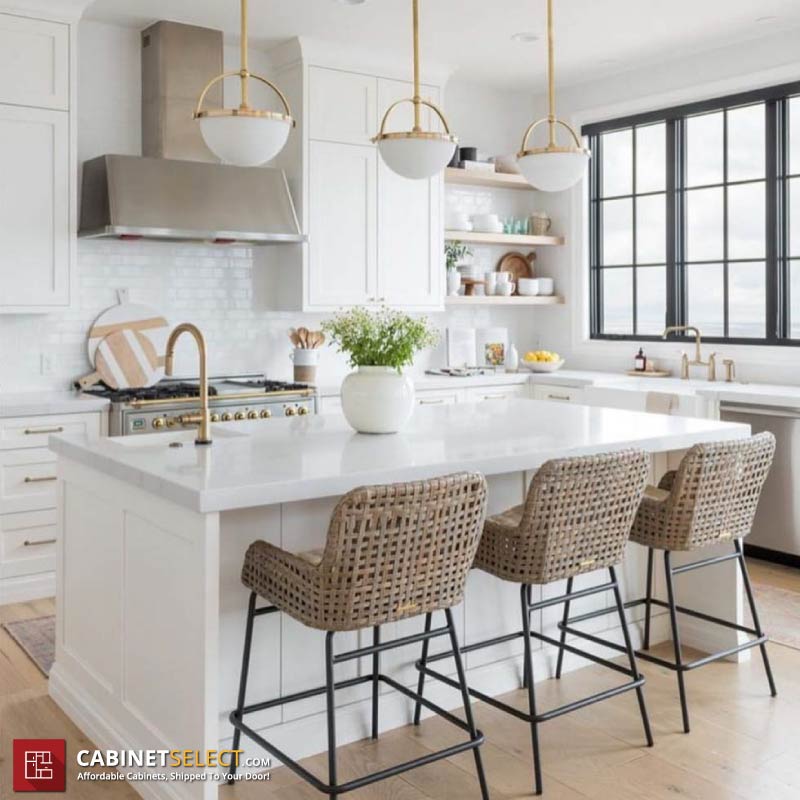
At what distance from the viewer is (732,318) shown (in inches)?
241

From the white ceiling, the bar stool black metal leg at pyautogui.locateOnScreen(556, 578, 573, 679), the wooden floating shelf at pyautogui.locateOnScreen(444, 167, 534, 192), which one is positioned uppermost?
the white ceiling

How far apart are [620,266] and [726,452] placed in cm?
386

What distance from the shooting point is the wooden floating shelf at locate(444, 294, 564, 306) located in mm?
6629

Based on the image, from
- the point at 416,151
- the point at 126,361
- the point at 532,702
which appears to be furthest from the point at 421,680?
the point at 126,361

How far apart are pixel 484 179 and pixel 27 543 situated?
12.5 ft

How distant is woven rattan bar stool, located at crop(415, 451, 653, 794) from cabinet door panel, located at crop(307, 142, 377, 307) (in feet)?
10.2

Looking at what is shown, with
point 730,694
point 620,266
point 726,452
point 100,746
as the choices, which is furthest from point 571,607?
point 620,266

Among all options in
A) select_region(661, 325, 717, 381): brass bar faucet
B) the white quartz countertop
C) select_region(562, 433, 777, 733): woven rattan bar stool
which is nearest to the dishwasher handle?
select_region(661, 325, 717, 381): brass bar faucet

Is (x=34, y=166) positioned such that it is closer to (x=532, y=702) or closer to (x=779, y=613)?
(x=532, y=702)

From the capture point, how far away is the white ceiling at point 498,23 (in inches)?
202

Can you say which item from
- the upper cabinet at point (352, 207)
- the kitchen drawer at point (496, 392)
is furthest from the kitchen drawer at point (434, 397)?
the upper cabinet at point (352, 207)

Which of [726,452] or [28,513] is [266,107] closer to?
[28,513]

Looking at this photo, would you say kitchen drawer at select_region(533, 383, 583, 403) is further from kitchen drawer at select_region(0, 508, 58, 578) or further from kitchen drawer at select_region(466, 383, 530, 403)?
kitchen drawer at select_region(0, 508, 58, 578)

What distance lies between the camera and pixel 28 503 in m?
4.75
